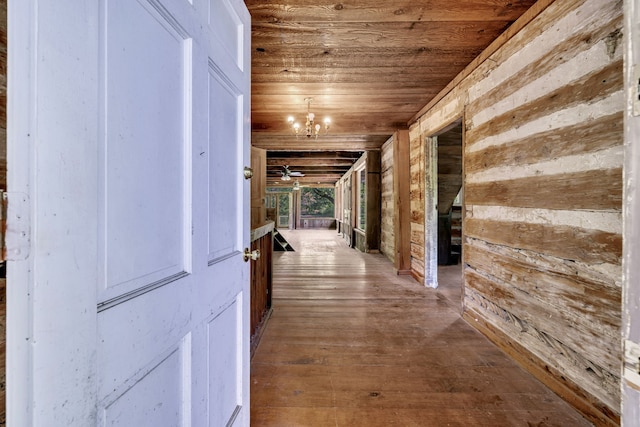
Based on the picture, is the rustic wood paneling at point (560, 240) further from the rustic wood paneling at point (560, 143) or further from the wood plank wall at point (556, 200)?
the rustic wood paneling at point (560, 143)

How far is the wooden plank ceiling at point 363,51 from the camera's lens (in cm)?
205

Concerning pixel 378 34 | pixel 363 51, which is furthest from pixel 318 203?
pixel 378 34

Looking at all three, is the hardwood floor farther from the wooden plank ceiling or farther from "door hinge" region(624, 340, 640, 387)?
the wooden plank ceiling

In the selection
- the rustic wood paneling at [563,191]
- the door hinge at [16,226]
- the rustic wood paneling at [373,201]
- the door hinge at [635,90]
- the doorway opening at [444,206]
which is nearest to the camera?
the door hinge at [16,226]

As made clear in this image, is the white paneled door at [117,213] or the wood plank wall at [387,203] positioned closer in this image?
the white paneled door at [117,213]

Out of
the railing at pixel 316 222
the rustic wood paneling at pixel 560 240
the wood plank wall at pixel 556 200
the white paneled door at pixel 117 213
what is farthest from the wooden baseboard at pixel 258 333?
the railing at pixel 316 222

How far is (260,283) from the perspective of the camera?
2537 millimetres

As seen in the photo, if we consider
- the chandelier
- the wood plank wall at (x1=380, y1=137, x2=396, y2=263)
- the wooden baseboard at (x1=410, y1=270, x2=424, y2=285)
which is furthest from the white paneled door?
the wood plank wall at (x1=380, y1=137, x2=396, y2=263)

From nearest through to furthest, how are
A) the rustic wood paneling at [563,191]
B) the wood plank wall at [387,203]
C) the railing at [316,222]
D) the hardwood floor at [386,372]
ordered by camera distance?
1. the rustic wood paneling at [563,191]
2. the hardwood floor at [386,372]
3. the wood plank wall at [387,203]
4. the railing at [316,222]

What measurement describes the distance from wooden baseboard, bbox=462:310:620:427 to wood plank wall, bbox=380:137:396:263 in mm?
3233

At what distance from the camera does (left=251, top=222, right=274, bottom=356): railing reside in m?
2.22

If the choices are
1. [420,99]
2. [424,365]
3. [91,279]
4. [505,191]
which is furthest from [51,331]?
[420,99]

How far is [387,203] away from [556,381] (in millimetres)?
4486

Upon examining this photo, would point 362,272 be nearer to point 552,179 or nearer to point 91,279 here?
point 552,179
